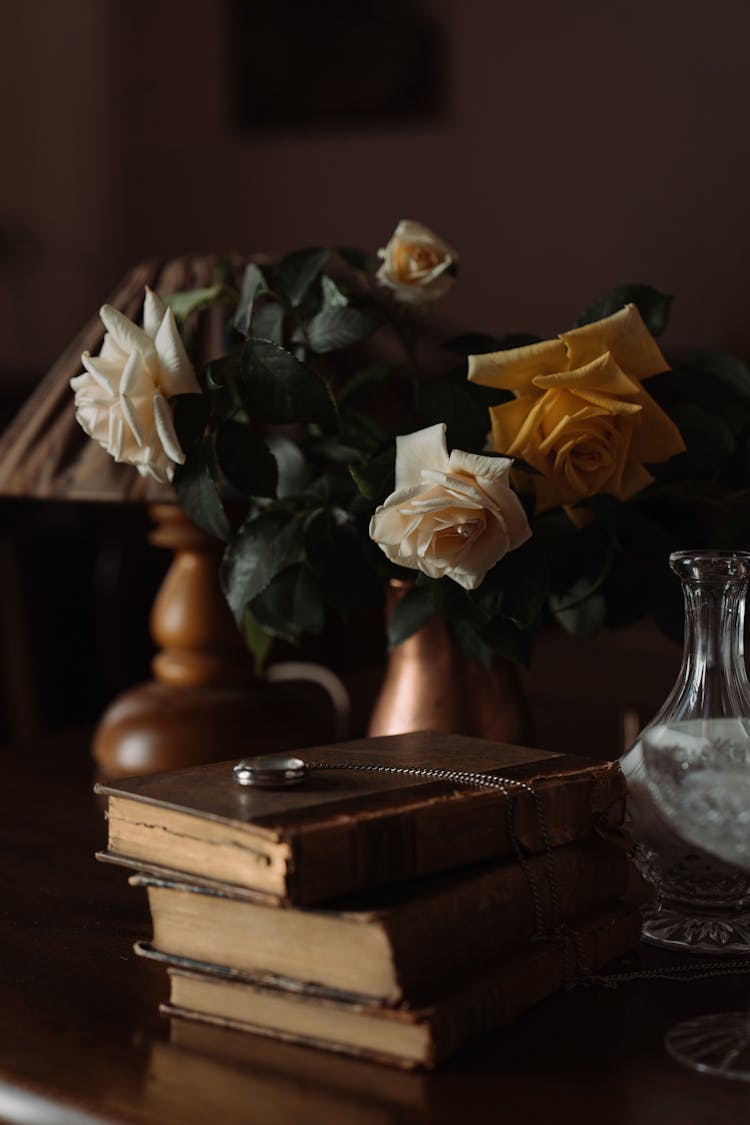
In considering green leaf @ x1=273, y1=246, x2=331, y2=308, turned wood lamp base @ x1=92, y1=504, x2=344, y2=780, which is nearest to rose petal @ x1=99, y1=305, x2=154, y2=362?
green leaf @ x1=273, y1=246, x2=331, y2=308

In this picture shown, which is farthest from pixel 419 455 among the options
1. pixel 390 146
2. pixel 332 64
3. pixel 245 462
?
pixel 332 64

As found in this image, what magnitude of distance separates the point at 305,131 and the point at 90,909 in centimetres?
257

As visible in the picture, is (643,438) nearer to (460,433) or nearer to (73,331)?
(460,433)

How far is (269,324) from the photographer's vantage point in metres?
0.74

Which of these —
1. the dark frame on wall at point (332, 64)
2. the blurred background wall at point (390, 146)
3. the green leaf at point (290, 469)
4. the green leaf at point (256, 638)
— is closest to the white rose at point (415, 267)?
the green leaf at point (290, 469)

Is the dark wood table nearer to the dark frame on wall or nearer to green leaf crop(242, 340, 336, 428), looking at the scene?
green leaf crop(242, 340, 336, 428)

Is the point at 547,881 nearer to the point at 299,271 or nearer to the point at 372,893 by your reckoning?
the point at 372,893

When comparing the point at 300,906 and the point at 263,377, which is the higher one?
the point at 263,377

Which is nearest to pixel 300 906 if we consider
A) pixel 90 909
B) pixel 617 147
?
pixel 90 909

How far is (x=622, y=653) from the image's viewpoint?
1.50 metres

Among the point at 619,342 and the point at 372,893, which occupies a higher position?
the point at 619,342

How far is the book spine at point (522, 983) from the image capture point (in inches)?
18.3

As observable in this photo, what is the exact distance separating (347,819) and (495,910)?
75mm

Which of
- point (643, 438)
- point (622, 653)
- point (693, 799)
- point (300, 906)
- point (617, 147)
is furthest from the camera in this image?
point (617, 147)
